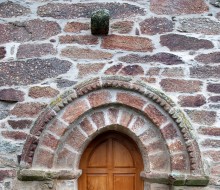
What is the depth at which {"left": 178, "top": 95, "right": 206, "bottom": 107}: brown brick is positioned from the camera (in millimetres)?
3838

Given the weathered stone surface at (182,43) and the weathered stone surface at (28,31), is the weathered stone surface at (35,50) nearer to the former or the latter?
the weathered stone surface at (28,31)

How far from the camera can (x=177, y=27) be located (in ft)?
13.2

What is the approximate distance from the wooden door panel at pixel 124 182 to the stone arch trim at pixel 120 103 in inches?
23.4

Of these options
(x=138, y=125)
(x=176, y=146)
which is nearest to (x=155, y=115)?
(x=138, y=125)

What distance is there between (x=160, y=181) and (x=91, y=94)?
3.34ft

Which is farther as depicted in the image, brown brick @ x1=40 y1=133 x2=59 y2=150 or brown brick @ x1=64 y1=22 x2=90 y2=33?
brown brick @ x1=64 y1=22 x2=90 y2=33

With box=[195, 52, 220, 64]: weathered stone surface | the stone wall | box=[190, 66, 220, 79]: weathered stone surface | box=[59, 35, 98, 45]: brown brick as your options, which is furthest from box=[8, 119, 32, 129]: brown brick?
box=[195, 52, 220, 64]: weathered stone surface

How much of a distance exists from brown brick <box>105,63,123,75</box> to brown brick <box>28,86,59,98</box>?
52cm

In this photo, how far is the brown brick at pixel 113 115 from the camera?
12.4 ft

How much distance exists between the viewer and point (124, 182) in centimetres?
392

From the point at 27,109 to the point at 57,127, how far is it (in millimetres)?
337

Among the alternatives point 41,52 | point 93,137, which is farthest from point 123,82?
point 41,52

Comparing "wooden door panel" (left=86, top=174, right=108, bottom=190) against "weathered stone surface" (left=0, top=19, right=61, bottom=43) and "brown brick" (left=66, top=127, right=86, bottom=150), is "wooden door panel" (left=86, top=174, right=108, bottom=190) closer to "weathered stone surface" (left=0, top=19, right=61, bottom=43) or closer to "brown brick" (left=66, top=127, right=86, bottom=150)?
"brown brick" (left=66, top=127, right=86, bottom=150)

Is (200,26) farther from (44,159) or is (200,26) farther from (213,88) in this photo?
(44,159)
